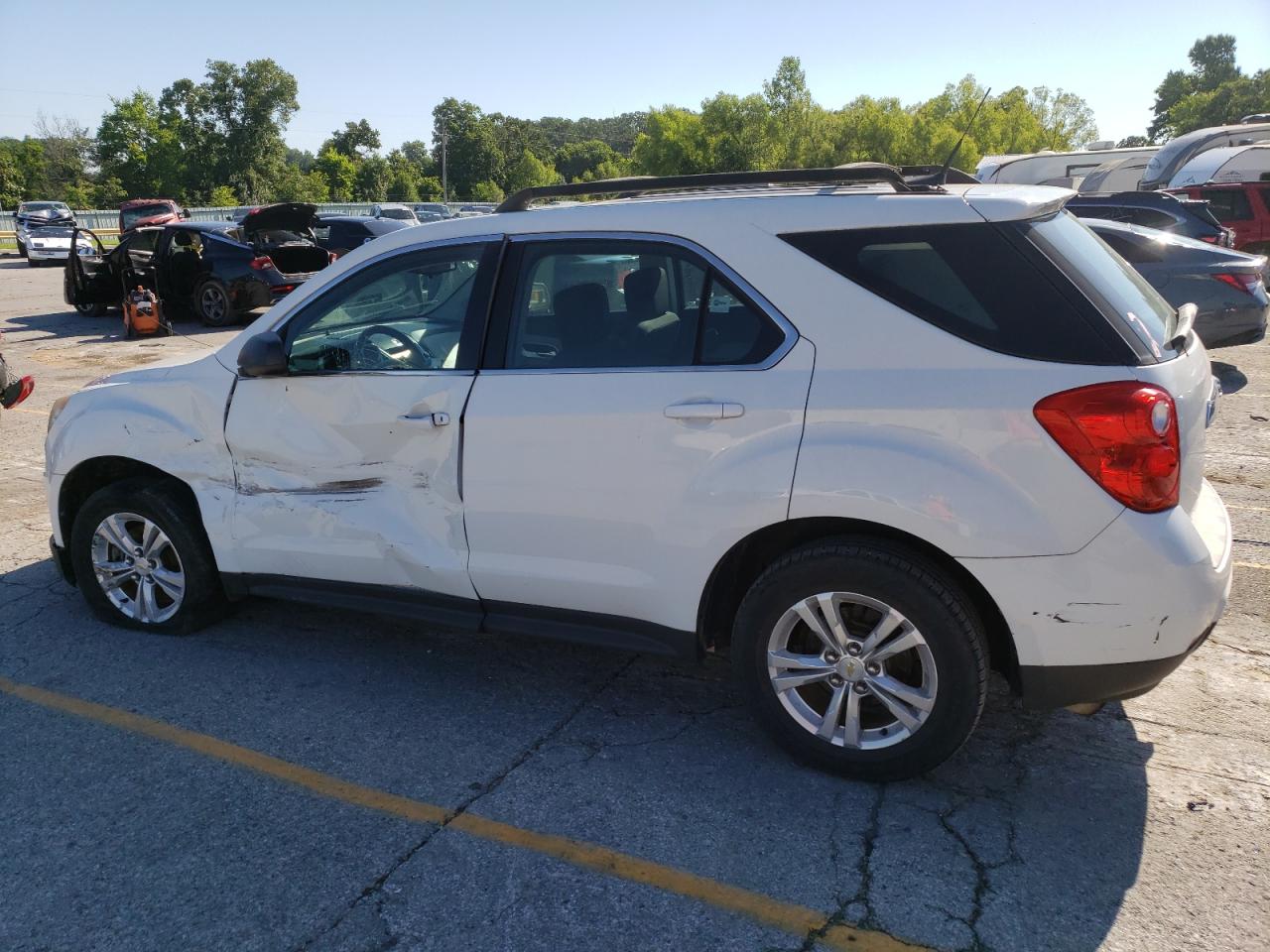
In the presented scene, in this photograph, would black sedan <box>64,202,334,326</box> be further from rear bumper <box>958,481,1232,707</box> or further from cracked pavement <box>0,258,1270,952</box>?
rear bumper <box>958,481,1232,707</box>

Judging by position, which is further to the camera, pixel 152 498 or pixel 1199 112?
pixel 1199 112

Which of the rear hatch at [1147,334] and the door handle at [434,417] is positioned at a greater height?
the rear hatch at [1147,334]

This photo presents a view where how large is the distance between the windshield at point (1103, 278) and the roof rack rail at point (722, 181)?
0.47m

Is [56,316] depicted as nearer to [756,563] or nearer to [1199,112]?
[756,563]

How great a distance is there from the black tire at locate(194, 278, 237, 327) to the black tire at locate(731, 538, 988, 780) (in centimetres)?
1376

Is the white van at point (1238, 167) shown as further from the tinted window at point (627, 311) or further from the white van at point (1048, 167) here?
the tinted window at point (627, 311)

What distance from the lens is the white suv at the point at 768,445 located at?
2777 millimetres

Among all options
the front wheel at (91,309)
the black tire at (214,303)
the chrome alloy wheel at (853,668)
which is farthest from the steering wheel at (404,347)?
the front wheel at (91,309)

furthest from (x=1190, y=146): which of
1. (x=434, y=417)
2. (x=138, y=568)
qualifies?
(x=138, y=568)

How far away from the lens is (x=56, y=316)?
57.4 feet

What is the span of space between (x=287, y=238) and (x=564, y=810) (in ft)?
47.9

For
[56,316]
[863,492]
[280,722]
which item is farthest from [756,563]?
[56,316]

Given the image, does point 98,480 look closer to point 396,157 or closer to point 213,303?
point 213,303

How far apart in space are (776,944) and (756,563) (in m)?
1.26
